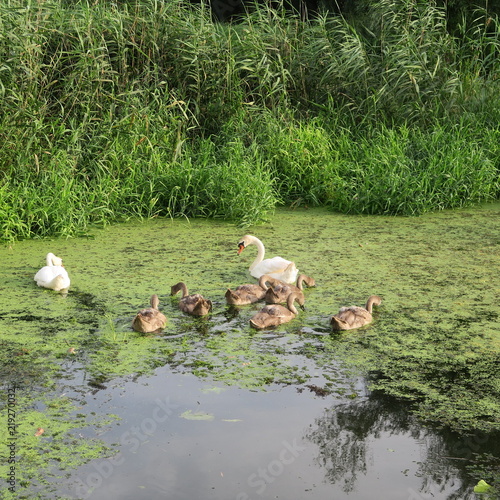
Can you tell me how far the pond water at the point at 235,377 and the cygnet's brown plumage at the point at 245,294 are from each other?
3.1 inches

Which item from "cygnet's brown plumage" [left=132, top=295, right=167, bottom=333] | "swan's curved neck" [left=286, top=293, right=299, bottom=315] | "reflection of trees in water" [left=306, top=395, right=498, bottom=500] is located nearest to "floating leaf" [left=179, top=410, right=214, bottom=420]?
"reflection of trees in water" [left=306, top=395, right=498, bottom=500]

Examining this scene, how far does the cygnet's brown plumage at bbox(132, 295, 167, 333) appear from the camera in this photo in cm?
450

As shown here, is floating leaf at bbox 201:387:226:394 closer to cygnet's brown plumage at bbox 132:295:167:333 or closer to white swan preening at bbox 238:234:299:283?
cygnet's brown plumage at bbox 132:295:167:333

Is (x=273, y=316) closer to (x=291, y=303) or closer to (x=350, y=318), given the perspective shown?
(x=291, y=303)

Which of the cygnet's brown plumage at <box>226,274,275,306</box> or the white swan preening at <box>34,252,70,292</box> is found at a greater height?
the cygnet's brown plumage at <box>226,274,275,306</box>

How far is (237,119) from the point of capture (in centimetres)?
854

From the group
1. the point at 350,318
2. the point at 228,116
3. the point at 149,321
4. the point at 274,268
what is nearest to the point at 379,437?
the point at 350,318

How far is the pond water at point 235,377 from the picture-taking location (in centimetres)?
311

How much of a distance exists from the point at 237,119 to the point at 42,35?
6.99 ft

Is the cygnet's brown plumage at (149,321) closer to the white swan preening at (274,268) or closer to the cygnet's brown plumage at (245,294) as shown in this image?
the cygnet's brown plumage at (245,294)

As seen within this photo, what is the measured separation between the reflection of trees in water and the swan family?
99 cm

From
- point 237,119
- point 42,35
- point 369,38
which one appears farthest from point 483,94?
point 42,35

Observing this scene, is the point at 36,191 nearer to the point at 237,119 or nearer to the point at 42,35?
the point at 42,35

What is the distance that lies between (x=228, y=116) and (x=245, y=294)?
3894 millimetres
